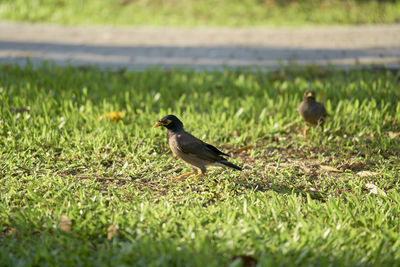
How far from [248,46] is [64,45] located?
396 centimetres

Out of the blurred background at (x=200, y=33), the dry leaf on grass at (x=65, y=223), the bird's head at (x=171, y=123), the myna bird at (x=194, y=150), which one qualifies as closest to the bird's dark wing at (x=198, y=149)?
the myna bird at (x=194, y=150)

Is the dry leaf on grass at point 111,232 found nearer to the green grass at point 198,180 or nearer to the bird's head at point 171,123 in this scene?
the green grass at point 198,180

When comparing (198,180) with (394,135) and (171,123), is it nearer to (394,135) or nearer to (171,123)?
(171,123)

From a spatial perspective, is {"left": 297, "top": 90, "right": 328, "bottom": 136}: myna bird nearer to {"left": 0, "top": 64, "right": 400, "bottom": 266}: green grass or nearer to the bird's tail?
{"left": 0, "top": 64, "right": 400, "bottom": 266}: green grass

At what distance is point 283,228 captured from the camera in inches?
127

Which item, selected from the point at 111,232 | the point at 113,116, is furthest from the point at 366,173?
the point at 113,116

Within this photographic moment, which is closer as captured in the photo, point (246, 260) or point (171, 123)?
point (246, 260)

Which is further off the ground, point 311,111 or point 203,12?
point 203,12

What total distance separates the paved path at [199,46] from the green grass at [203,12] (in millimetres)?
649

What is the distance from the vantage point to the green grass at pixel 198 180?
120 inches

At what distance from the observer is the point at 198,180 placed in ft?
14.0

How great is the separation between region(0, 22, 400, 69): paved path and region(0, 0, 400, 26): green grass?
25.6 inches

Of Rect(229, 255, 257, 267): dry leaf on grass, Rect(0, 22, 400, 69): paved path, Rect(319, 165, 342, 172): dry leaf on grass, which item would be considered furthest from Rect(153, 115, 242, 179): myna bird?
Rect(0, 22, 400, 69): paved path

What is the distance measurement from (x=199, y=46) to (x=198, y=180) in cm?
590
